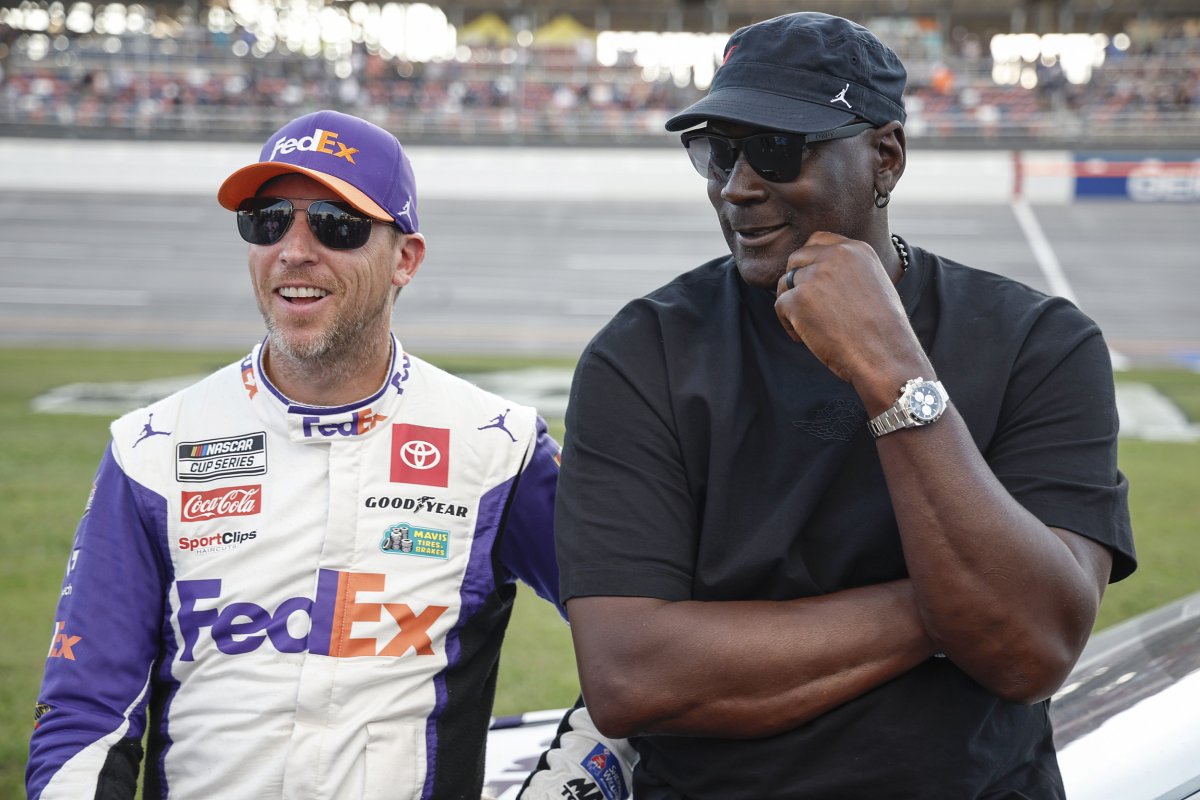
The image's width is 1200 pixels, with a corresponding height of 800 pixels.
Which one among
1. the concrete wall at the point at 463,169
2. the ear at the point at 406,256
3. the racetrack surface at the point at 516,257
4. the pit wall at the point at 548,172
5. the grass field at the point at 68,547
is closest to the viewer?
the ear at the point at 406,256

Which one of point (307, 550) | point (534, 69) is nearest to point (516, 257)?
point (534, 69)

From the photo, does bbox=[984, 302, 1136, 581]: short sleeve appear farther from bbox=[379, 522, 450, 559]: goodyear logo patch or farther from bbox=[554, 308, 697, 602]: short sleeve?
bbox=[379, 522, 450, 559]: goodyear logo patch

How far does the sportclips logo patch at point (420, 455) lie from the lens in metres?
2.33

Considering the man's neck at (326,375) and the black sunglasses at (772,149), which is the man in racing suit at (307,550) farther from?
the black sunglasses at (772,149)

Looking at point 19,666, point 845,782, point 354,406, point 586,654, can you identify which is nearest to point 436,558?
point 354,406

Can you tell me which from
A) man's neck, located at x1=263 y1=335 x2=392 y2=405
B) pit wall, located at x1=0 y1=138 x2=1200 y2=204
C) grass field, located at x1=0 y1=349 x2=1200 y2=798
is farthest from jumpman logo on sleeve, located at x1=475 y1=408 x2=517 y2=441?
pit wall, located at x1=0 y1=138 x2=1200 y2=204

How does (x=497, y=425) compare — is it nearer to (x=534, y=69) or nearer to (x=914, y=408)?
(x=914, y=408)

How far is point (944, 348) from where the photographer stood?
76.0 inches

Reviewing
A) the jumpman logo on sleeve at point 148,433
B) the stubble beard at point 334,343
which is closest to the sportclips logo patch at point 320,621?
the jumpman logo on sleeve at point 148,433

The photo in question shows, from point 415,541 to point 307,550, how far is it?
21 cm

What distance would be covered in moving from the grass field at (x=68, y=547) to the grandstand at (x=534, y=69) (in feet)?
68.1

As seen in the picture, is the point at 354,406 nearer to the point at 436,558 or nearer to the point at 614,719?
the point at 436,558

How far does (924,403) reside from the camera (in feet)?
5.47

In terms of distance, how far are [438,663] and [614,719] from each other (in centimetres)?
58
